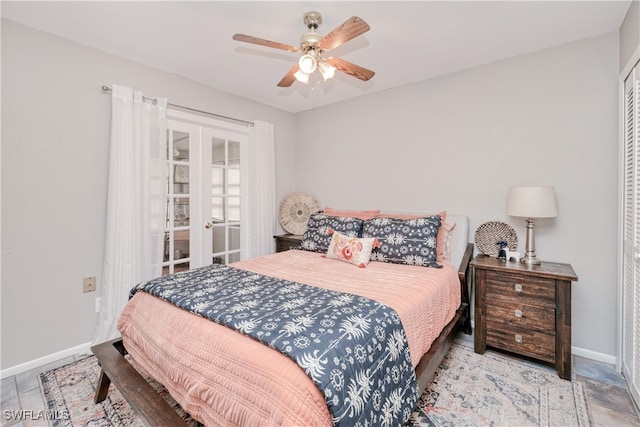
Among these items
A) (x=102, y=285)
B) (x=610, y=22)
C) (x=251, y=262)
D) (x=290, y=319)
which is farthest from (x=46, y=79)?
(x=610, y=22)

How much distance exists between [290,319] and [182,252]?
7.03 ft

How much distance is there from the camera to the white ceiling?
190cm

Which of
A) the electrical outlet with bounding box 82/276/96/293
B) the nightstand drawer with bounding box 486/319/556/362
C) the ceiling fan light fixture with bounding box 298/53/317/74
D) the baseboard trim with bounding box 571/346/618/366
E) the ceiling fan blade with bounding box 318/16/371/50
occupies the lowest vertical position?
the baseboard trim with bounding box 571/346/618/366

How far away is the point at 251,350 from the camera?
1.14 meters

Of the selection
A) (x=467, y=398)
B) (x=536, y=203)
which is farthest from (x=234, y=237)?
(x=536, y=203)

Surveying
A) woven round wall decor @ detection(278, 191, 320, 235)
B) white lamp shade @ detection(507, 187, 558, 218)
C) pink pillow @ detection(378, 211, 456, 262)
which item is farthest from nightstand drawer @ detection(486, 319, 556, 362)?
woven round wall decor @ detection(278, 191, 320, 235)

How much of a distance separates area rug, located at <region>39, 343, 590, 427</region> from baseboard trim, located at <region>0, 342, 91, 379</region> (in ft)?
0.55

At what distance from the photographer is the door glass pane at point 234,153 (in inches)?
136

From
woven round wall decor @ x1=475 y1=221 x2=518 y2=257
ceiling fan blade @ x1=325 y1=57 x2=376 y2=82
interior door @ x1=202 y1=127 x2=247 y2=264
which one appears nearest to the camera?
ceiling fan blade @ x1=325 y1=57 x2=376 y2=82

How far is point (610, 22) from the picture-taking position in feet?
6.71

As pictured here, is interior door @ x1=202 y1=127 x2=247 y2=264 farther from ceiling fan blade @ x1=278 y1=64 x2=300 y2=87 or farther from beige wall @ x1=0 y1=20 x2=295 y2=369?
ceiling fan blade @ x1=278 y1=64 x2=300 y2=87

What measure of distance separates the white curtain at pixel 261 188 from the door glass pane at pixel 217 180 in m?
0.34

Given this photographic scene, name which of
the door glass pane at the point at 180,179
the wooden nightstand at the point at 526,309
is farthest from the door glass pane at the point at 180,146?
the wooden nightstand at the point at 526,309

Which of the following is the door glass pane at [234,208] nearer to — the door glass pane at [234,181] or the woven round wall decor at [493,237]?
the door glass pane at [234,181]
